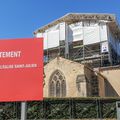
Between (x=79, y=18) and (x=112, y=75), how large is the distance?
57.9ft

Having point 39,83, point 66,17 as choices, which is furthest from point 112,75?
point 39,83

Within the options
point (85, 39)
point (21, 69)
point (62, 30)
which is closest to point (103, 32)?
point (85, 39)

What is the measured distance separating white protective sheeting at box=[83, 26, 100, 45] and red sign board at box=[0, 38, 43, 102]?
4146 cm

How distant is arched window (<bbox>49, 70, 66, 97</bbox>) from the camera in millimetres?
32094

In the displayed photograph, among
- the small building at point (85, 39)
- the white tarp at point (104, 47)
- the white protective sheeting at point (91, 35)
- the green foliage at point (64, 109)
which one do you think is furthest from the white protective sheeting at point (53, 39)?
the green foliage at point (64, 109)

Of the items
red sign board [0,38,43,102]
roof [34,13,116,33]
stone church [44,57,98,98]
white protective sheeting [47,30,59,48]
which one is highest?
roof [34,13,116,33]

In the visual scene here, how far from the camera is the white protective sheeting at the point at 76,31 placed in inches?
1895

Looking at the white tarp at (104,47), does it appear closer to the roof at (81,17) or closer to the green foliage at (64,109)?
the roof at (81,17)

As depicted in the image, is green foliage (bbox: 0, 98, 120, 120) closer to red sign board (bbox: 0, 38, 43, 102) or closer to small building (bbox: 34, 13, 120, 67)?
red sign board (bbox: 0, 38, 43, 102)

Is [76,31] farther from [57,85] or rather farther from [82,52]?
[57,85]

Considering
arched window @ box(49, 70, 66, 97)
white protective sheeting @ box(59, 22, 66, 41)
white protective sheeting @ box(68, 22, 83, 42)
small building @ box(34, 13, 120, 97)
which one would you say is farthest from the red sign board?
white protective sheeting @ box(59, 22, 66, 41)

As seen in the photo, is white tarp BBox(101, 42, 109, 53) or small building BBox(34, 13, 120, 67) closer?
white tarp BBox(101, 42, 109, 53)

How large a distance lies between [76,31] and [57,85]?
18.7 metres

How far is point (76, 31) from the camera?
48938 mm
